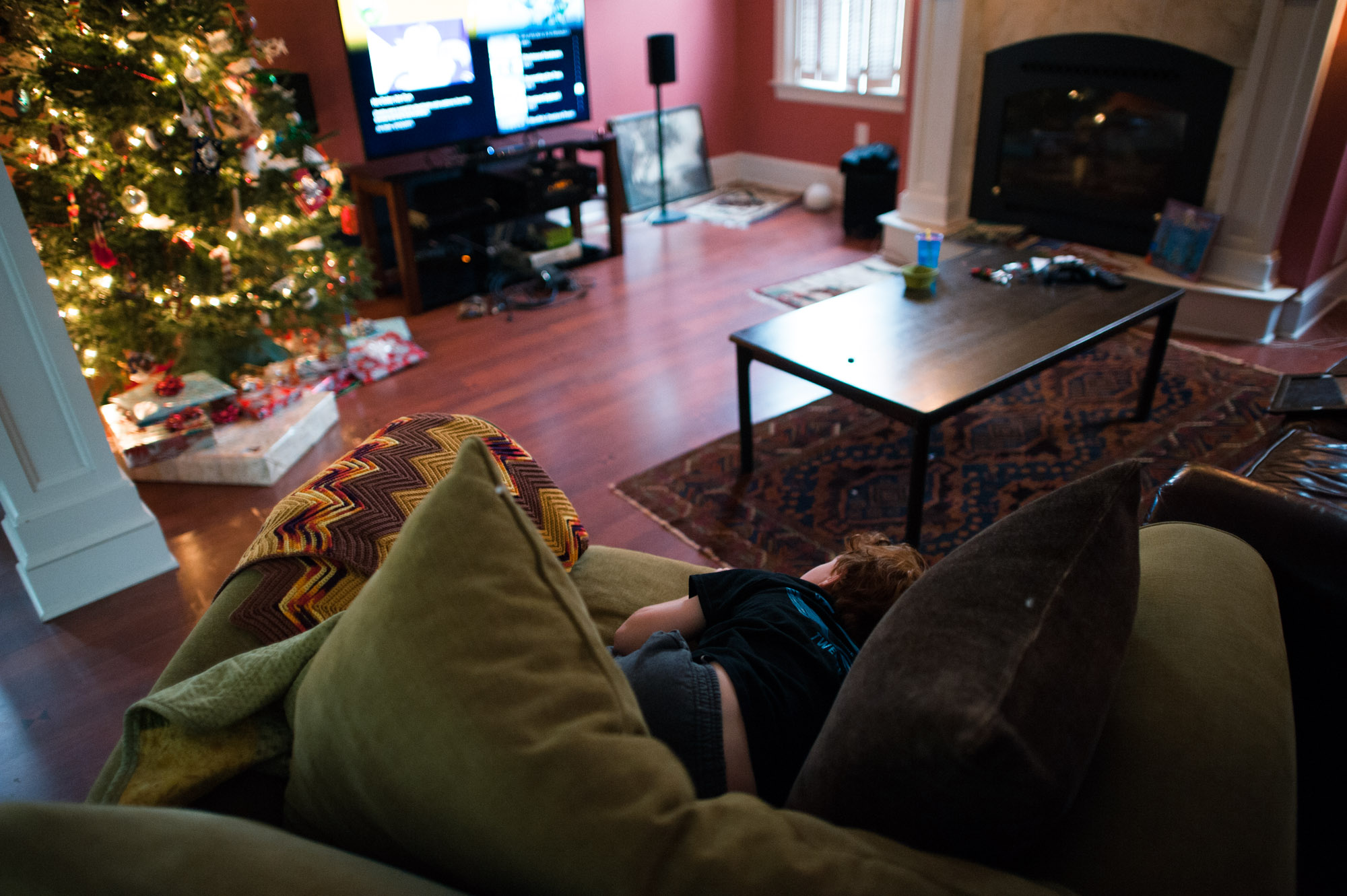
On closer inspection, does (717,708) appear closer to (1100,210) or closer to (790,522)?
(790,522)

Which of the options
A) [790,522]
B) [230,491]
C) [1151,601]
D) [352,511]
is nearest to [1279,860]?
[1151,601]

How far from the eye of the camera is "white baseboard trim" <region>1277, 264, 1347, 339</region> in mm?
3453

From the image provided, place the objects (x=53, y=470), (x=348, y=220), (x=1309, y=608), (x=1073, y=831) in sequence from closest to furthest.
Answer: (x=1073, y=831) → (x=1309, y=608) → (x=53, y=470) → (x=348, y=220)

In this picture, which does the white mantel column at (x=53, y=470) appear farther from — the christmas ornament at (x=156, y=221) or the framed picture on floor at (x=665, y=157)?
the framed picture on floor at (x=665, y=157)

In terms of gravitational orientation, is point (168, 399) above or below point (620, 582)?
below

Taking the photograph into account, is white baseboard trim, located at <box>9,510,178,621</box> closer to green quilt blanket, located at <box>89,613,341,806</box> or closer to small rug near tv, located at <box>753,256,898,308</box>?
green quilt blanket, located at <box>89,613,341,806</box>

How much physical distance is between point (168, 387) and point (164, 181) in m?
0.67

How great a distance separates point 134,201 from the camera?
2.64 metres

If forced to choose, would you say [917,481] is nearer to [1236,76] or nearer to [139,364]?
[1236,76]

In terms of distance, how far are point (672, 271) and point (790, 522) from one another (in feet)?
7.87

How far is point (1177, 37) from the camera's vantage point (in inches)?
136

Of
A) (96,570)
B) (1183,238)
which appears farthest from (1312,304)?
(96,570)

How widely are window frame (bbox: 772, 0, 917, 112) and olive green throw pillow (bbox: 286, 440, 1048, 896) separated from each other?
480 centimetres

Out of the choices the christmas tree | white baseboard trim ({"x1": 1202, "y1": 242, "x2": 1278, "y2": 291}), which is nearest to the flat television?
the christmas tree
